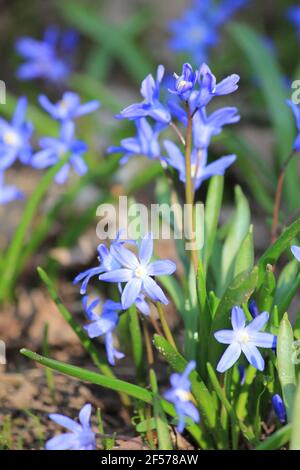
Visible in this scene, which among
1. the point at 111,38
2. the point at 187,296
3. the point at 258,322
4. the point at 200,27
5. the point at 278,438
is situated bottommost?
the point at 278,438

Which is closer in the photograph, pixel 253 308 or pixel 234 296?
pixel 234 296

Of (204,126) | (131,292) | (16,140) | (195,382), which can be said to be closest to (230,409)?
(195,382)

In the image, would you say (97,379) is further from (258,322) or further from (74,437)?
(258,322)

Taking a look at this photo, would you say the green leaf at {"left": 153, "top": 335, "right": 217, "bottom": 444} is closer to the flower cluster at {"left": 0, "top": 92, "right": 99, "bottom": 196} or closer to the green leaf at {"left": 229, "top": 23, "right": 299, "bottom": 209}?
the flower cluster at {"left": 0, "top": 92, "right": 99, "bottom": 196}

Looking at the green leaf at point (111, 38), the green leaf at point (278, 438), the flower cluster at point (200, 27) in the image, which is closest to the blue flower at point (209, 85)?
the green leaf at point (278, 438)

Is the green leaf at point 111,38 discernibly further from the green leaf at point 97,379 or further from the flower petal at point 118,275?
the green leaf at point 97,379

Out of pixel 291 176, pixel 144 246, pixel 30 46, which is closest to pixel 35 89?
pixel 30 46

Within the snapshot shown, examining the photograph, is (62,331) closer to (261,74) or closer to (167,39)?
(261,74)
